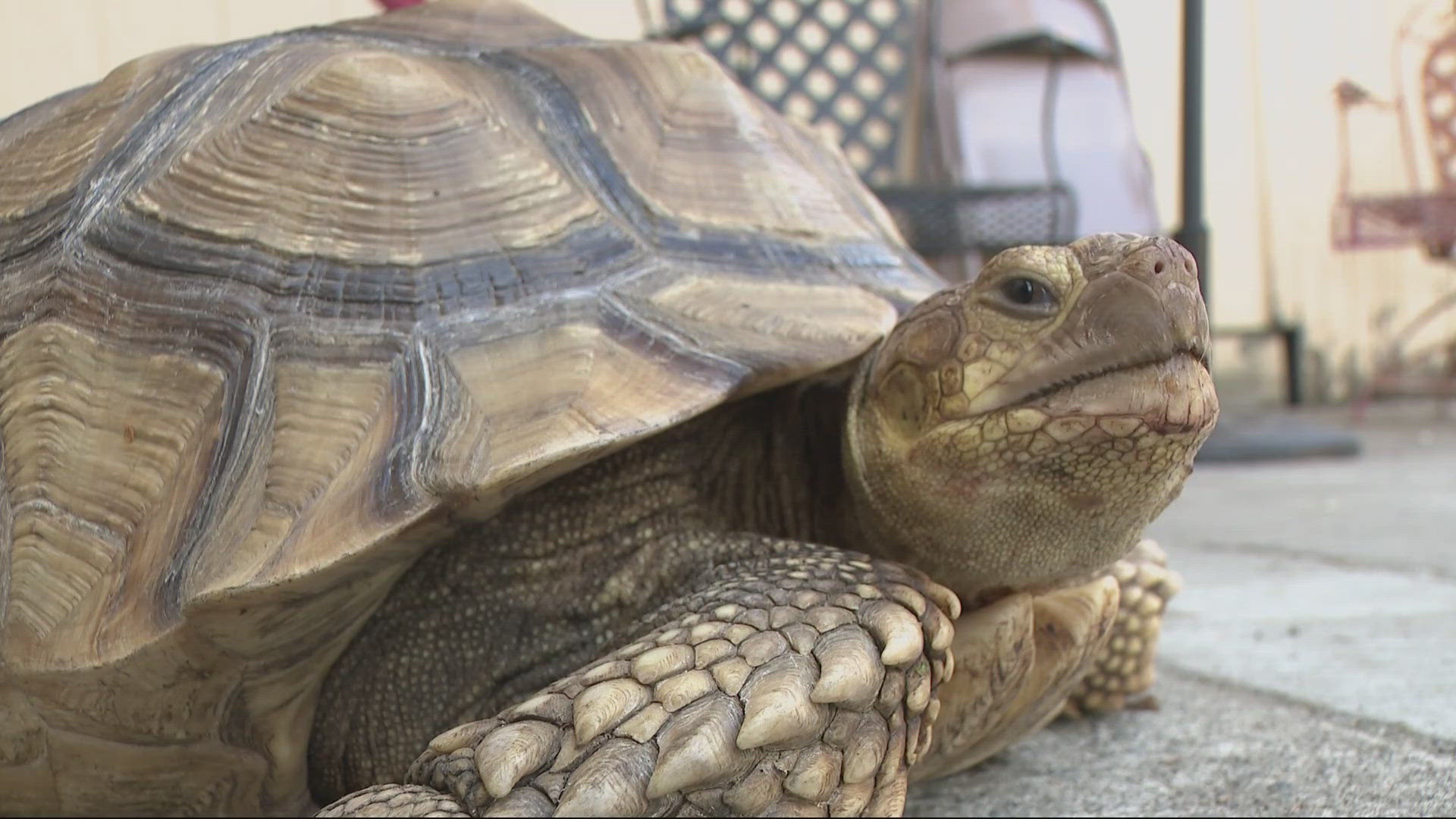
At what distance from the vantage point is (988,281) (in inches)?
47.1

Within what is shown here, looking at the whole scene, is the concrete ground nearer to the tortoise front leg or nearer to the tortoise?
the tortoise

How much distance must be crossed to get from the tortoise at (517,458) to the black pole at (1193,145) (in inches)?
157

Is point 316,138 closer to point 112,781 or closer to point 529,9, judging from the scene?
point 529,9

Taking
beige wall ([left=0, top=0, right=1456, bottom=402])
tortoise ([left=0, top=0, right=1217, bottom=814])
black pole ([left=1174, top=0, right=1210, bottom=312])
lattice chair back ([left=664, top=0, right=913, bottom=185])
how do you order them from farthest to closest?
1. beige wall ([left=0, top=0, right=1456, bottom=402])
2. lattice chair back ([left=664, top=0, right=913, bottom=185])
3. black pole ([left=1174, top=0, right=1210, bottom=312])
4. tortoise ([left=0, top=0, right=1217, bottom=814])

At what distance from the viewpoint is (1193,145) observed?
5137 millimetres

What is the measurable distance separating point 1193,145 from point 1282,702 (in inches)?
153

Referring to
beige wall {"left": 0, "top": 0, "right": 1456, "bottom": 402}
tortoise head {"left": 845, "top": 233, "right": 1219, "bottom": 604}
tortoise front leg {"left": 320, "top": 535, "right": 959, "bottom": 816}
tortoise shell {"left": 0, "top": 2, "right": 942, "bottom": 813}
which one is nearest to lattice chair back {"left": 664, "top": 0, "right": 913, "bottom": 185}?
beige wall {"left": 0, "top": 0, "right": 1456, "bottom": 402}

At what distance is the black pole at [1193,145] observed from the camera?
16.1 feet

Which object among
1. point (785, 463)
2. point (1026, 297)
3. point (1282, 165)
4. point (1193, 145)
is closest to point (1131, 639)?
point (785, 463)

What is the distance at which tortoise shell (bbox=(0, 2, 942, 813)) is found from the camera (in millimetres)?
1179

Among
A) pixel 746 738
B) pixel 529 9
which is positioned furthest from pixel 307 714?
pixel 529 9

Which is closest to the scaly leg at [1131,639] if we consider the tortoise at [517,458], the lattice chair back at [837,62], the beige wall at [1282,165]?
the tortoise at [517,458]

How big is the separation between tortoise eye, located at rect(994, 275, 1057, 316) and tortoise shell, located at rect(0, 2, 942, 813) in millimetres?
208

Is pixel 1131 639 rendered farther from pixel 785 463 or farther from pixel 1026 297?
pixel 1026 297
